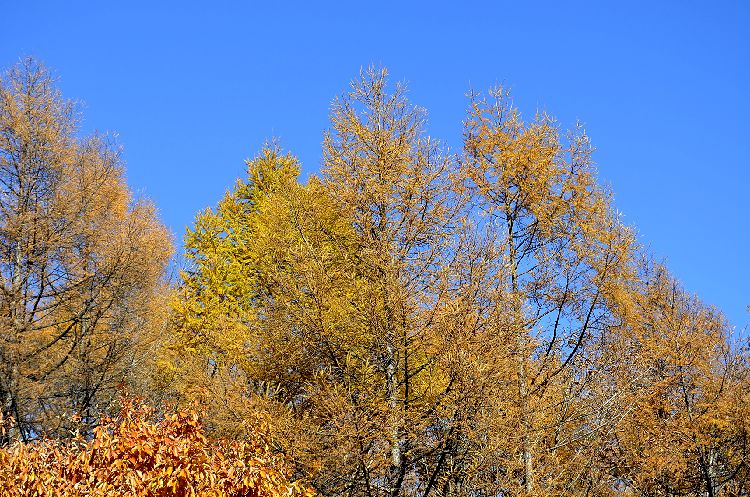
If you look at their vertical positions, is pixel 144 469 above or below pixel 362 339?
below

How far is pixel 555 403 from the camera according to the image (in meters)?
10.2

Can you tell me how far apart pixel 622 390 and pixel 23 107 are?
12434mm

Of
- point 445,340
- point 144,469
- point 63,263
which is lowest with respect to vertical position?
point 144,469

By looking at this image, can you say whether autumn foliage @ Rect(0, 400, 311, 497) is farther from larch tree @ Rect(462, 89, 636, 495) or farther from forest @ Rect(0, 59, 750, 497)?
larch tree @ Rect(462, 89, 636, 495)

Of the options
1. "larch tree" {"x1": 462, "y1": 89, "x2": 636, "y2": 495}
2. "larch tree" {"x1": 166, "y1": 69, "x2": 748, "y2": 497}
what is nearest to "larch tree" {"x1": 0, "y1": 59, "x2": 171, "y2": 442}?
"larch tree" {"x1": 166, "y1": 69, "x2": 748, "y2": 497}

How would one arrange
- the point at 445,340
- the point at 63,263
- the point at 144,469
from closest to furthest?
the point at 144,469 → the point at 445,340 → the point at 63,263

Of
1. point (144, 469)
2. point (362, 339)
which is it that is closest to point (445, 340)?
point (362, 339)

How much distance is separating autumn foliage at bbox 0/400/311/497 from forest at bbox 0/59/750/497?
3cm

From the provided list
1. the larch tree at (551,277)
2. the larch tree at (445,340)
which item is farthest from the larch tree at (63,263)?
the larch tree at (551,277)

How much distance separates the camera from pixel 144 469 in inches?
244

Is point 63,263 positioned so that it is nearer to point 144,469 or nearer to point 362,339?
point 362,339

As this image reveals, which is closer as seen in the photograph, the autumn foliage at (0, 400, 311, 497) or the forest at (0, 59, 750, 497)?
the autumn foliage at (0, 400, 311, 497)

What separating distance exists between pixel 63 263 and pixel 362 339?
7.38m

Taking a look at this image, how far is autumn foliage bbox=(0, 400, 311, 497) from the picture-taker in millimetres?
5773
